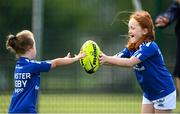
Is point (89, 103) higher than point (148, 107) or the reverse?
higher

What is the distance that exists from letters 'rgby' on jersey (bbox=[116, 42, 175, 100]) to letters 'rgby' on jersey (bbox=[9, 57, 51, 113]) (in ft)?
Result: 3.62

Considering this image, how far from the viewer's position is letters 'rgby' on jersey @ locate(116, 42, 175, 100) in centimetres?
878

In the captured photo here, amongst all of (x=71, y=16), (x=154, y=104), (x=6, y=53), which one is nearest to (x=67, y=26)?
(x=71, y=16)

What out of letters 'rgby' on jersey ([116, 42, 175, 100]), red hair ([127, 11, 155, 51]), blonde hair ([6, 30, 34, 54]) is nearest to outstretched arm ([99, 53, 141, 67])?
letters 'rgby' on jersey ([116, 42, 175, 100])

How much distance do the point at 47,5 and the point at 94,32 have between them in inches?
40.2

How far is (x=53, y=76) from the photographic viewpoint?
14008 millimetres

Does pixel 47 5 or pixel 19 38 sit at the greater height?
pixel 47 5

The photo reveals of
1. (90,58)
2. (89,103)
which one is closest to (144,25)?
(90,58)

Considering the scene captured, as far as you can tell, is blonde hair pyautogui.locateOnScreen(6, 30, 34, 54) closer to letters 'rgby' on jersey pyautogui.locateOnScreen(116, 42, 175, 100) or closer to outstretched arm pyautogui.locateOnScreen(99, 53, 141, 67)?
outstretched arm pyautogui.locateOnScreen(99, 53, 141, 67)

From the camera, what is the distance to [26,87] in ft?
28.0

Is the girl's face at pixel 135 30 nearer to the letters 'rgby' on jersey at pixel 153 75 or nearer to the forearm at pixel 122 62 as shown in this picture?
the letters 'rgby' on jersey at pixel 153 75

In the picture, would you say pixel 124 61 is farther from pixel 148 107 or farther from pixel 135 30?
pixel 148 107

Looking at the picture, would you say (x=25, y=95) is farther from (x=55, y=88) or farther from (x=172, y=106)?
(x=55, y=88)

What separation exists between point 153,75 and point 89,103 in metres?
5.16
